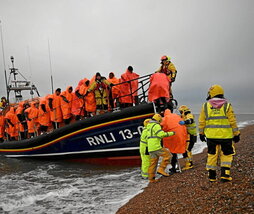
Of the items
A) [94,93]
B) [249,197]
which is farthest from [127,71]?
[249,197]

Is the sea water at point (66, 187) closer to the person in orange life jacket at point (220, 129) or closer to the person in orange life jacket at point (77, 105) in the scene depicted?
the person in orange life jacket at point (77, 105)

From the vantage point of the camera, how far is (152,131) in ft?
13.9

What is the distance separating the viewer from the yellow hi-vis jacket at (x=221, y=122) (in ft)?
9.84

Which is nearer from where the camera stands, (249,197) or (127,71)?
(249,197)

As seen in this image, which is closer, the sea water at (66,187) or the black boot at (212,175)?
the black boot at (212,175)

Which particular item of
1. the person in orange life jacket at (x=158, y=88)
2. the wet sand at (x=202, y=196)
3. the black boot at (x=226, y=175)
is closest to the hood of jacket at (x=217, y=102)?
the black boot at (x=226, y=175)

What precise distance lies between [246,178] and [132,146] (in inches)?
125

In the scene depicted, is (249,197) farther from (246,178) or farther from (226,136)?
(226,136)

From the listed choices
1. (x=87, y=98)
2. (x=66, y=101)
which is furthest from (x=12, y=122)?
(x=87, y=98)

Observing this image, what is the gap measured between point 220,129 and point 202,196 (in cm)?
98

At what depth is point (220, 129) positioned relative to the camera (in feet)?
9.95

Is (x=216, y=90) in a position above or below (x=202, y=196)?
above

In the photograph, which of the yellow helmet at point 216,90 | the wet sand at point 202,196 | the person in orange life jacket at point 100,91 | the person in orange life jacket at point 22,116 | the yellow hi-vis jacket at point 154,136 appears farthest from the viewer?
the person in orange life jacket at point 22,116

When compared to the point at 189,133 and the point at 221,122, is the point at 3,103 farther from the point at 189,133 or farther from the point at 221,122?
the point at 221,122
